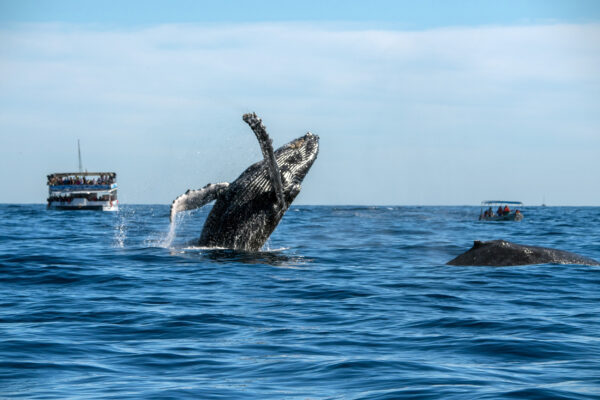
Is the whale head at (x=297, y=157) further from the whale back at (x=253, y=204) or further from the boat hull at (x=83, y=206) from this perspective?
the boat hull at (x=83, y=206)

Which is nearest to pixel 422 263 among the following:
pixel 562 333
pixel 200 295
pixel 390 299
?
pixel 390 299

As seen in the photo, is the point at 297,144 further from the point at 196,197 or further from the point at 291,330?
the point at 291,330

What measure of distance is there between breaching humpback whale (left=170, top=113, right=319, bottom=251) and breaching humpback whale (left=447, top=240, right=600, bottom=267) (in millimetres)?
3634

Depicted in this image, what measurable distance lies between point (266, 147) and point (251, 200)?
1842 millimetres

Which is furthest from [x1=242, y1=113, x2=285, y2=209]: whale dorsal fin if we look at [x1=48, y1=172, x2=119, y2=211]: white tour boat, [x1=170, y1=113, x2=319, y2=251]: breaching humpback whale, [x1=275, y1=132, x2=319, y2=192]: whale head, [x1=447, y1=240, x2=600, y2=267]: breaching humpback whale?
[x1=48, y1=172, x2=119, y2=211]: white tour boat

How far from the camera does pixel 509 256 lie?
15.1 meters

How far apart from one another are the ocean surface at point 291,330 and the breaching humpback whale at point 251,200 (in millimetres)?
580

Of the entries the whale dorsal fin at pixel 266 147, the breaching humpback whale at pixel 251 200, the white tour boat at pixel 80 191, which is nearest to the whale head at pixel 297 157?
the breaching humpback whale at pixel 251 200

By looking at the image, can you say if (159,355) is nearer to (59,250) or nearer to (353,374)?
(353,374)

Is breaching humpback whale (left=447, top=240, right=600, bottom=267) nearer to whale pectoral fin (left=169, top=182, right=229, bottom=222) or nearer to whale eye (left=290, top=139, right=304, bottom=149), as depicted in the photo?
whale eye (left=290, top=139, right=304, bottom=149)

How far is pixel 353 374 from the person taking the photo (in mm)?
7566

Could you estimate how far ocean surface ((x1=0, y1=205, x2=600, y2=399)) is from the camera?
719 centimetres

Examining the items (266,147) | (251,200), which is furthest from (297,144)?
(266,147)

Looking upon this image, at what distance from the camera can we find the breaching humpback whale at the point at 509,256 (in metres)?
15.1
